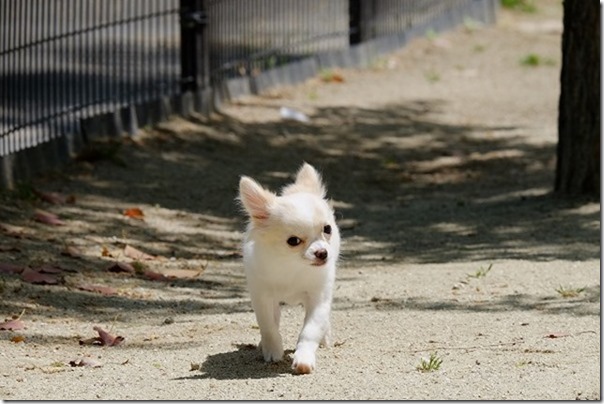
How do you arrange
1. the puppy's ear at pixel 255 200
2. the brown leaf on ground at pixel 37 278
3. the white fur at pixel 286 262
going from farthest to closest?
the brown leaf on ground at pixel 37 278 < the puppy's ear at pixel 255 200 < the white fur at pixel 286 262

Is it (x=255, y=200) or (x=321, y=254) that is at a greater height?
(x=255, y=200)

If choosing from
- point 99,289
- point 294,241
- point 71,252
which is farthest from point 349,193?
point 294,241

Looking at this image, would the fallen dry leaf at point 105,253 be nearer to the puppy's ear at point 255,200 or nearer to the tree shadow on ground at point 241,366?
the tree shadow on ground at point 241,366

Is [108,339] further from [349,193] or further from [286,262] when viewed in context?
[349,193]

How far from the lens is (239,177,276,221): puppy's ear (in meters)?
6.47

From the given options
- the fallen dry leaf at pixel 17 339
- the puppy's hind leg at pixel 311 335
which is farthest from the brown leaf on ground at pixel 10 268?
the puppy's hind leg at pixel 311 335

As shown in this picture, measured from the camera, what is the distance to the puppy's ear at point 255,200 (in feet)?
21.2

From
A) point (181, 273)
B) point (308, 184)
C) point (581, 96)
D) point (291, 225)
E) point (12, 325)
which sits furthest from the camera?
point (581, 96)

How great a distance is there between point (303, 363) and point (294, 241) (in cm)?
56

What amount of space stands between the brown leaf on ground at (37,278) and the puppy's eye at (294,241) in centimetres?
241

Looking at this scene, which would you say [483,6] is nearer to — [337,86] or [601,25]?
[337,86]

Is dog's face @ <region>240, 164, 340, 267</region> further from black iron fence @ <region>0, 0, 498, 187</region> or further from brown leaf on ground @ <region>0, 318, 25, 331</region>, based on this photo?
black iron fence @ <region>0, 0, 498, 187</region>

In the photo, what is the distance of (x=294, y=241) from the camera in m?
6.38

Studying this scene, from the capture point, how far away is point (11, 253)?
879 centimetres
